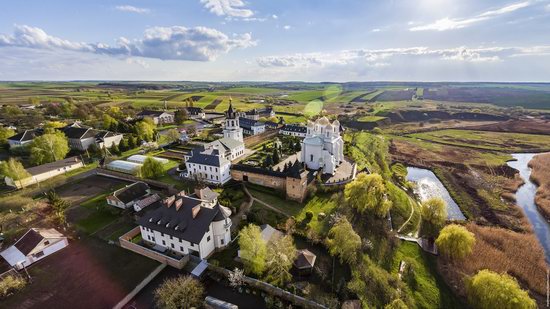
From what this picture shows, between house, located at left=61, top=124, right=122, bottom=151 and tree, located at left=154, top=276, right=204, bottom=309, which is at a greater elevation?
house, located at left=61, top=124, right=122, bottom=151

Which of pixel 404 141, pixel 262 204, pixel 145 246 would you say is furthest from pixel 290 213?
pixel 404 141

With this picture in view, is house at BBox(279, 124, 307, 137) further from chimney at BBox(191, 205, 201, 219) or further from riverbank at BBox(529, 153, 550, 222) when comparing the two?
chimney at BBox(191, 205, 201, 219)

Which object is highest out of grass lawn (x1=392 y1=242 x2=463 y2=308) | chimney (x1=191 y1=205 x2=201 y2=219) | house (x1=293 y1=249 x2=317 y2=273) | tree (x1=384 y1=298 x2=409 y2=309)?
chimney (x1=191 y1=205 x2=201 y2=219)

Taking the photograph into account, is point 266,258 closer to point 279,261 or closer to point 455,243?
point 279,261

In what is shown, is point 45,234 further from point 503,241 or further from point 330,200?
point 503,241

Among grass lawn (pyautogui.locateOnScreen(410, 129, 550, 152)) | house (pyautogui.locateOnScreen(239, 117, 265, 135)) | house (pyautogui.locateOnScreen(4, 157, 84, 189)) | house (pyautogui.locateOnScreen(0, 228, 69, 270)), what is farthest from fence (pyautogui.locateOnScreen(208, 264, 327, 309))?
grass lawn (pyautogui.locateOnScreen(410, 129, 550, 152))

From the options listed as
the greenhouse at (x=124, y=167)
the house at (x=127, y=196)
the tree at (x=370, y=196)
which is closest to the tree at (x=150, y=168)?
the greenhouse at (x=124, y=167)

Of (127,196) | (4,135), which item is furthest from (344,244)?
(4,135)
